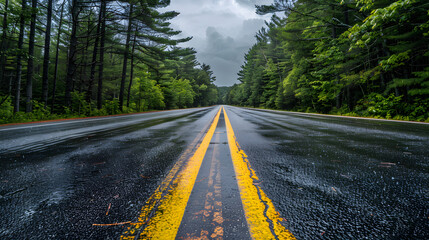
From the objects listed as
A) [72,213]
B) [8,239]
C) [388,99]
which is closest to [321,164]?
[72,213]

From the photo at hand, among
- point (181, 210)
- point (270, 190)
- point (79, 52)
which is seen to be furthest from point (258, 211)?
point (79, 52)

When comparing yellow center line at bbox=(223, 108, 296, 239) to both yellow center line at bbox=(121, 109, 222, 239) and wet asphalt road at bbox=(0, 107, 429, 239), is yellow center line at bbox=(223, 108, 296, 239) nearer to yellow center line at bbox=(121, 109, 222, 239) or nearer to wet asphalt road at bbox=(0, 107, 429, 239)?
wet asphalt road at bbox=(0, 107, 429, 239)

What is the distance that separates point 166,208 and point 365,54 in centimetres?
1884

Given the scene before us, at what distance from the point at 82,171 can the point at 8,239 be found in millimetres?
1118

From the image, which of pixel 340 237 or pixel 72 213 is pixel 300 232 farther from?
pixel 72 213

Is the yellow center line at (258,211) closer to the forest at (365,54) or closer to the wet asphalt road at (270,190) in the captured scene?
the wet asphalt road at (270,190)

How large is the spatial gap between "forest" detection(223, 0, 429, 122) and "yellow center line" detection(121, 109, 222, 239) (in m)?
9.30

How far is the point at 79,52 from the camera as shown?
22.0m

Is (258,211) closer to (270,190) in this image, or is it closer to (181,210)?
(270,190)

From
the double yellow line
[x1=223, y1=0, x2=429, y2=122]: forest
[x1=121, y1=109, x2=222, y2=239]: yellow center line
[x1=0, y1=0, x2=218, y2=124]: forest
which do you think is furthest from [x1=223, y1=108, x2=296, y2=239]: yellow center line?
[x1=0, y1=0, x2=218, y2=124]: forest

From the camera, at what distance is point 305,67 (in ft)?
64.8

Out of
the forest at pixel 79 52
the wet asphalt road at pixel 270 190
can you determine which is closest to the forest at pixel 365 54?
Result: the wet asphalt road at pixel 270 190

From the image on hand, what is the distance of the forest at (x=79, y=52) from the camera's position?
421 inches

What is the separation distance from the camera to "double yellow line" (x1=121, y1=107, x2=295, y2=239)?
94 centimetres
